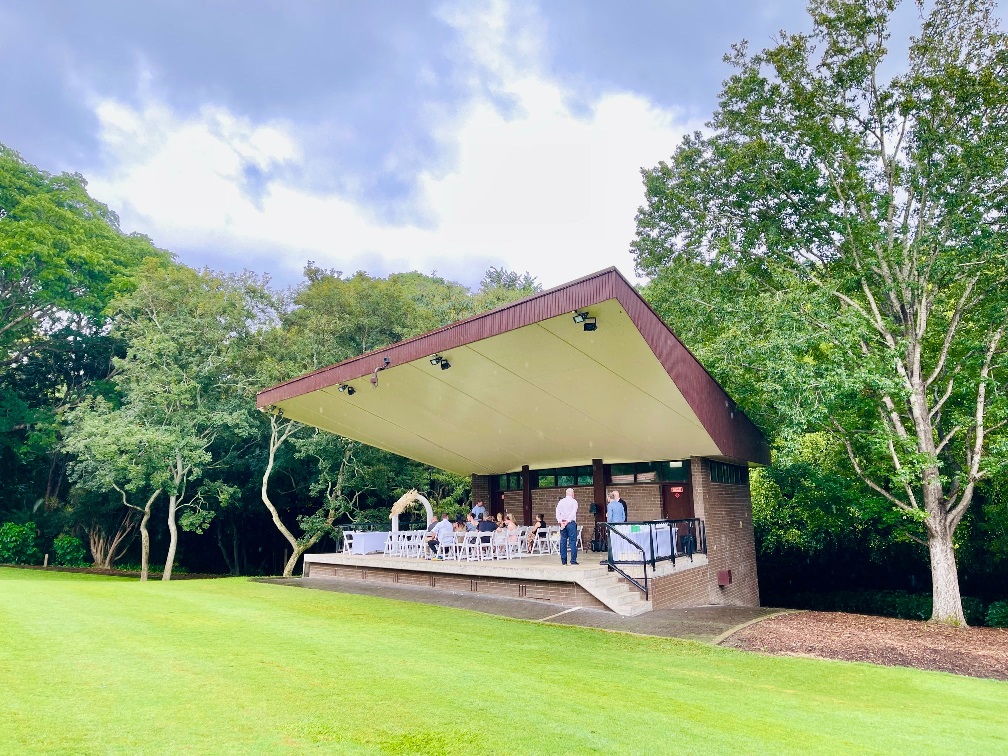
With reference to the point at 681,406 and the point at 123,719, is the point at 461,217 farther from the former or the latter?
the point at 123,719

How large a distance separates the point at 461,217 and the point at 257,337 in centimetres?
8094

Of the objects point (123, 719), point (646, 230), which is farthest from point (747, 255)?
point (123, 719)

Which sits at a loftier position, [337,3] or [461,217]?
[461,217]

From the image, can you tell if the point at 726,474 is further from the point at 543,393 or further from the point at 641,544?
the point at 543,393

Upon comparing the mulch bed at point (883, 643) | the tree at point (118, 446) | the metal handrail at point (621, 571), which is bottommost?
the mulch bed at point (883, 643)

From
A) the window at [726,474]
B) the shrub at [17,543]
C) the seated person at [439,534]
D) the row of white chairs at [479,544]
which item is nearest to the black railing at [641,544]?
the row of white chairs at [479,544]

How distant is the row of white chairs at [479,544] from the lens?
12.9m

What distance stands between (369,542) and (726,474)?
917cm

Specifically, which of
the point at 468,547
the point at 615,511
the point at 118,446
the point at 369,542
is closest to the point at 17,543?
the point at 118,446

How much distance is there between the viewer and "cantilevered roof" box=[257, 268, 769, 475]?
8.73 m

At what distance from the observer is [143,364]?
784 inches

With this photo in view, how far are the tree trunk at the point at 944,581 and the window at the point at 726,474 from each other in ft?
13.8

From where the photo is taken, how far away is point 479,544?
12.6 meters

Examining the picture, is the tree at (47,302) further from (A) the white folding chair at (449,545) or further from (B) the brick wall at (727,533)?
(B) the brick wall at (727,533)
